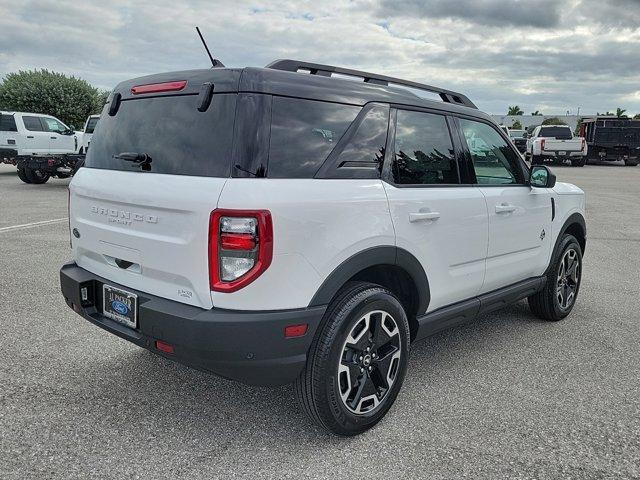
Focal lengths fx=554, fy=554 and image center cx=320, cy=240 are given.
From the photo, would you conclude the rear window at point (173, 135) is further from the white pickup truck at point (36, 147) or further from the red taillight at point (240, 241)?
the white pickup truck at point (36, 147)

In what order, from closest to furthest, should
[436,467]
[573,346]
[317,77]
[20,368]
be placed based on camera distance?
[436,467] → [317,77] → [20,368] → [573,346]

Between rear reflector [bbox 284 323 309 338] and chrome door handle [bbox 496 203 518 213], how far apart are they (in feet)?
5.97

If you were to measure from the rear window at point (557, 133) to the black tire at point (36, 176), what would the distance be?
21.2m

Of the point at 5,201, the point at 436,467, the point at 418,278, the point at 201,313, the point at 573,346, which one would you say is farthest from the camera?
the point at 5,201

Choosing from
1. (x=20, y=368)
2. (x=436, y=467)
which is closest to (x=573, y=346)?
(x=436, y=467)

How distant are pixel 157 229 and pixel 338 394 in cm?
119

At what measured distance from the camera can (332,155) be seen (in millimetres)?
2729

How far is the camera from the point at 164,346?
8.55 ft

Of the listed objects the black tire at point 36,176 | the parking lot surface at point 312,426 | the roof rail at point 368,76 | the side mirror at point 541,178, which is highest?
Answer: the roof rail at point 368,76

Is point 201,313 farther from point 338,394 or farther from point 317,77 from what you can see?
point 317,77

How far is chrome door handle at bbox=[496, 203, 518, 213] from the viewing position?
371 cm

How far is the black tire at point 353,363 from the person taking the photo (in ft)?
8.70

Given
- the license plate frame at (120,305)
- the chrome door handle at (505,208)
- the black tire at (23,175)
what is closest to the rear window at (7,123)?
the black tire at (23,175)

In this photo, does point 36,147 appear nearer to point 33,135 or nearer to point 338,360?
point 33,135
